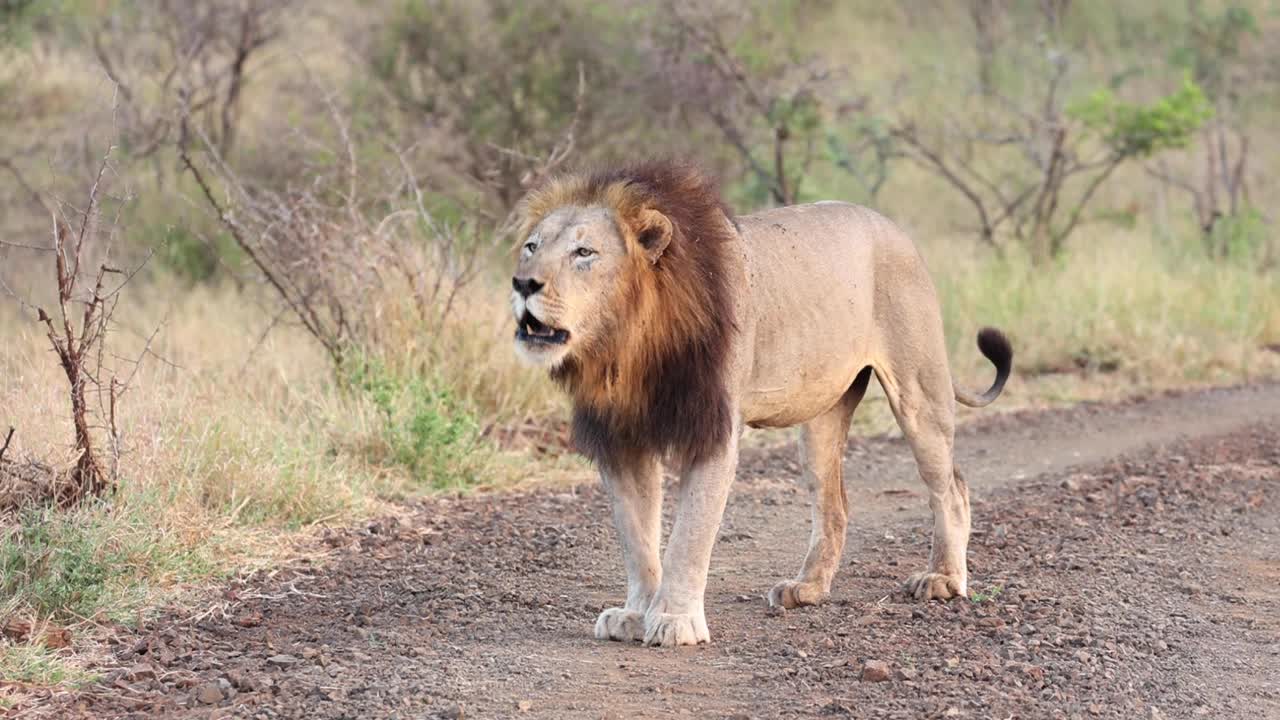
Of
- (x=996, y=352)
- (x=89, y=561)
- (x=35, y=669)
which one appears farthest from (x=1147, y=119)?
(x=35, y=669)

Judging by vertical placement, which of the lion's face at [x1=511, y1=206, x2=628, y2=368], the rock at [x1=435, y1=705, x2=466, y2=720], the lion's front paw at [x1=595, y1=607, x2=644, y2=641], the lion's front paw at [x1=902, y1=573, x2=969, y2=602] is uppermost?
the lion's face at [x1=511, y1=206, x2=628, y2=368]

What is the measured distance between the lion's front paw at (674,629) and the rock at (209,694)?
1.19 meters

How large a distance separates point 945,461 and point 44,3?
1177 cm

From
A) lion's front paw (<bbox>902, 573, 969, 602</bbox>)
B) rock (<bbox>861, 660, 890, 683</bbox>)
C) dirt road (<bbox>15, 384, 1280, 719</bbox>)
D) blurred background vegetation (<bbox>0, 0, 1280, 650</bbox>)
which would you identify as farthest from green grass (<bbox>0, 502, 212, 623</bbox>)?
lion's front paw (<bbox>902, 573, 969, 602</bbox>)

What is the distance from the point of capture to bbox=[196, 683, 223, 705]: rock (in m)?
4.22

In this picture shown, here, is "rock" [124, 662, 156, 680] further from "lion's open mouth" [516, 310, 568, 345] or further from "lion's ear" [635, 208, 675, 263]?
"lion's ear" [635, 208, 675, 263]

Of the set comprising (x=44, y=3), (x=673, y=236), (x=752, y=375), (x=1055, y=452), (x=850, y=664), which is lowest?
(x=1055, y=452)

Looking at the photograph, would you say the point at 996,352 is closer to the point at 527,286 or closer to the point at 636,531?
the point at 636,531

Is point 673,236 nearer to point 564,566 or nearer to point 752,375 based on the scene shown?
point 752,375

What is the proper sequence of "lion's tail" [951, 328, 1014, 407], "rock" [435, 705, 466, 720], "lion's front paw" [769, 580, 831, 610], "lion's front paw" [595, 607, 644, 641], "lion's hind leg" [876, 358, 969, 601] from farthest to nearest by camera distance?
"lion's tail" [951, 328, 1014, 407]
"lion's hind leg" [876, 358, 969, 601]
"lion's front paw" [769, 580, 831, 610]
"lion's front paw" [595, 607, 644, 641]
"rock" [435, 705, 466, 720]

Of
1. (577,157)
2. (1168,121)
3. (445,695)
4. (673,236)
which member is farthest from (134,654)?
(1168,121)

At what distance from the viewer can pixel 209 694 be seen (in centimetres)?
424

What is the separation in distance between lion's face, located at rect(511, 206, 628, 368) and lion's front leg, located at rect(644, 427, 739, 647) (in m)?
0.53

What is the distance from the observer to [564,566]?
5.90m
